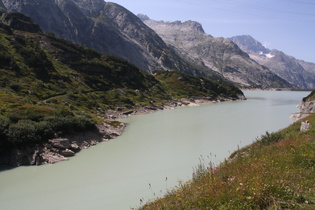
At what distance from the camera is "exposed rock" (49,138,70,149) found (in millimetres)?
35675

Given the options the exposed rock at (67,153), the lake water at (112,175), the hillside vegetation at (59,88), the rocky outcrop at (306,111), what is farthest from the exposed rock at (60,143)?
the rocky outcrop at (306,111)

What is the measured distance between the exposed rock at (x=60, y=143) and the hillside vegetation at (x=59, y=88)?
5.00 ft

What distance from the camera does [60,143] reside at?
3628cm

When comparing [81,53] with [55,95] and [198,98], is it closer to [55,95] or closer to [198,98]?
[55,95]

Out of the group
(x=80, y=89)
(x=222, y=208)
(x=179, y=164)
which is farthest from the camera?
(x=80, y=89)

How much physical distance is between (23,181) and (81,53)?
415 ft

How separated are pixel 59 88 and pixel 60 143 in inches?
2454

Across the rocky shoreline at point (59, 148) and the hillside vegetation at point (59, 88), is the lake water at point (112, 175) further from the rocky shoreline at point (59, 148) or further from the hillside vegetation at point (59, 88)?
the hillside vegetation at point (59, 88)

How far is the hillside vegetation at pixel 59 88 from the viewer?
3941cm

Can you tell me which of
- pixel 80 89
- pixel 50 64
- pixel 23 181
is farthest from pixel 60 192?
pixel 50 64

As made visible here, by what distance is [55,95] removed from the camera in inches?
3346

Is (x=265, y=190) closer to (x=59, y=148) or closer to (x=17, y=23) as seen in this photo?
(x=59, y=148)

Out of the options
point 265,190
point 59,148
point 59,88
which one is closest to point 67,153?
point 59,148

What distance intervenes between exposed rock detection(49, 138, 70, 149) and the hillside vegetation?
1.52 m
